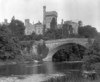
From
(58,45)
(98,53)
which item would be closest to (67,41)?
(58,45)

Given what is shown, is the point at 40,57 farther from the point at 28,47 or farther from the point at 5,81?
the point at 5,81

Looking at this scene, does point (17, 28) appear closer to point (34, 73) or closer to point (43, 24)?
point (43, 24)

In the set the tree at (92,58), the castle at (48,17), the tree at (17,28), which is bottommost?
the tree at (92,58)

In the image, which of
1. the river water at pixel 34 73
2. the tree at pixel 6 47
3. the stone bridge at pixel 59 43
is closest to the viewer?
the river water at pixel 34 73

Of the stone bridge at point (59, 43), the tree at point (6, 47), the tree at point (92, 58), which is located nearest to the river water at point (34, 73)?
the tree at point (92, 58)

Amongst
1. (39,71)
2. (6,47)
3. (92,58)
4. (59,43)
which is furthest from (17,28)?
(92,58)

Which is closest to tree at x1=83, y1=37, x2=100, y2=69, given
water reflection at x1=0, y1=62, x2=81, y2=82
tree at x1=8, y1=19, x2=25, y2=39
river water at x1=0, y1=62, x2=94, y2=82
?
river water at x1=0, y1=62, x2=94, y2=82

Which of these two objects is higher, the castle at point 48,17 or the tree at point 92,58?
the castle at point 48,17

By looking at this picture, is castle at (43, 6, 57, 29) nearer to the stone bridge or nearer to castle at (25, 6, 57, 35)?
castle at (25, 6, 57, 35)

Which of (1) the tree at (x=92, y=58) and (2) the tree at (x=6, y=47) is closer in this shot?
(1) the tree at (x=92, y=58)

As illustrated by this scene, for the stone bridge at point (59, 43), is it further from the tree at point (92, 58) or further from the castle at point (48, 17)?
the castle at point (48, 17)

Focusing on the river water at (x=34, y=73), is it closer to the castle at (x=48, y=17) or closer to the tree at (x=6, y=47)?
the tree at (x=6, y=47)

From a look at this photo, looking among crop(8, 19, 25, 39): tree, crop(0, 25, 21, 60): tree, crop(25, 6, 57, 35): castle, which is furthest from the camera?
crop(25, 6, 57, 35): castle

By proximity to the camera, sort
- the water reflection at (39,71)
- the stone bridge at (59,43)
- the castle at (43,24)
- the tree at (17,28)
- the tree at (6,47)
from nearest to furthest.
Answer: the water reflection at (39,71) < the tree at (6,47) < the stone bridge at (59,43) < the tree at (17,28) < the castle at (43,24)
